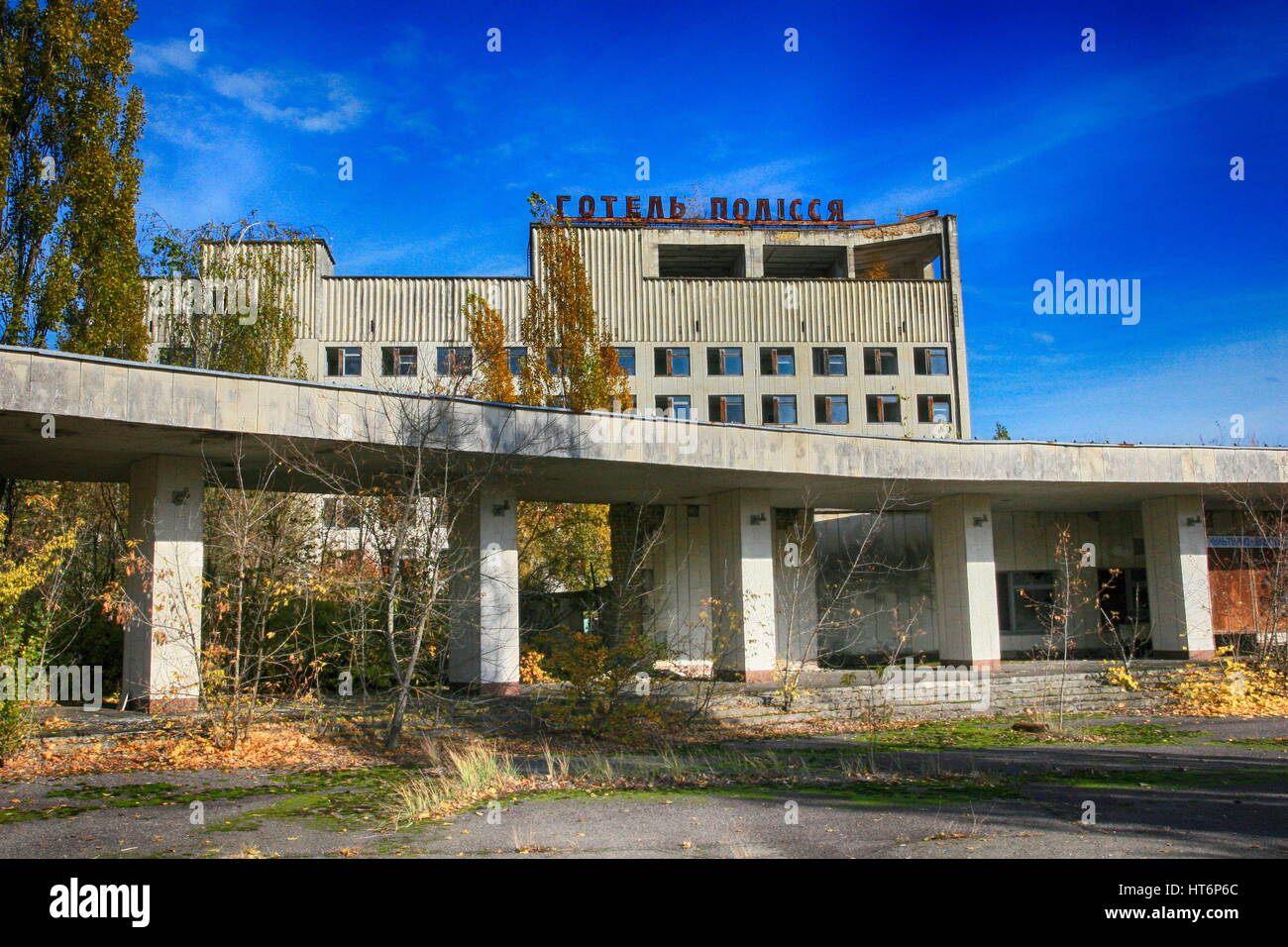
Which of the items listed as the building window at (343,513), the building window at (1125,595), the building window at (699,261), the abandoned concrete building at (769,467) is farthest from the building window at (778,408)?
the building window at (343,513)

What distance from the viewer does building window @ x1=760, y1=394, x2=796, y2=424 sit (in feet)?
149

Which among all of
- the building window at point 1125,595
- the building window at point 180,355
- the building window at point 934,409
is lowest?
the building window at point 1125,595

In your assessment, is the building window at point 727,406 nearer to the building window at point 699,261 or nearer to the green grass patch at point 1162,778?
the building window at point 699,261

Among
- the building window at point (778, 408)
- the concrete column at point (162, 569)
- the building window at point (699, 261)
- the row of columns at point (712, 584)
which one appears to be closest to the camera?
the concrete column at point (162, 569)

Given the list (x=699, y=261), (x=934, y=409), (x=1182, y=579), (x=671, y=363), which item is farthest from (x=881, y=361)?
(x=1182, y=579)

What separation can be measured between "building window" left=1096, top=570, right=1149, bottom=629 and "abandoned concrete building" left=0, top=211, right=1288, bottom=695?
70mm

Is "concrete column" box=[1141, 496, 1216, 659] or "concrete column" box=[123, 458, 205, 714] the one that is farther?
"concrete column" box=[1141, 496, 1216, 659]

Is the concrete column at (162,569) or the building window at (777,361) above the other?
the building window at (777,361)

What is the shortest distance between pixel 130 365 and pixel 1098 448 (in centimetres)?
1917

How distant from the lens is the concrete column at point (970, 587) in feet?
77.4

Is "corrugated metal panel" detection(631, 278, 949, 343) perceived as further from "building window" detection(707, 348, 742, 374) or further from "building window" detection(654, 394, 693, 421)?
"building window" detection(654, 394, 693, 421)

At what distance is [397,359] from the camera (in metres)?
43.2

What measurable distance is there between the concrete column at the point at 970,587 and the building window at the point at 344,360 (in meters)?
27.4

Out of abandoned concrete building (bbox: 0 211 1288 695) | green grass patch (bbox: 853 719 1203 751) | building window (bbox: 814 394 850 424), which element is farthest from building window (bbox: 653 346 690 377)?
green grass patch (bbox: 853 719 1203 751)
